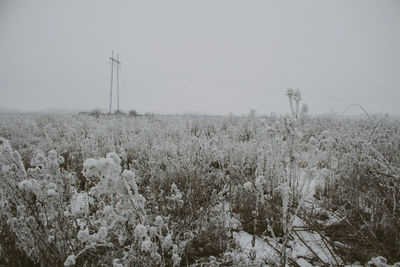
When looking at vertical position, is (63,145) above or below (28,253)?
above

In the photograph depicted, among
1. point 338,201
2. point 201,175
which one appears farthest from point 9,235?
point 338,201

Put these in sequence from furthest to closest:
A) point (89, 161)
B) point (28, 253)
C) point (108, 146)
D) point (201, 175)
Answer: point (108, 146) < point (201, 175) < point (28, 253) < point (89, 161)

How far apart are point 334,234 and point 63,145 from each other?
5.09m

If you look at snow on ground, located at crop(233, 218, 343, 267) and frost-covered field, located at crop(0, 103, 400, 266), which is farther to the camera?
snow on ground, located at crop(233, 218, 343, 267)

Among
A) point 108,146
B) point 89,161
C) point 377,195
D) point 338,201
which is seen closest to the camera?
point 89,161

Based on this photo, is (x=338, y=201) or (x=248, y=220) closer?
(x=248, y=220)

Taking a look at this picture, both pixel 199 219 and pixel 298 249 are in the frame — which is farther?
pixel 199 219

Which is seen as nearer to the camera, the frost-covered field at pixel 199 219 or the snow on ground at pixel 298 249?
the frost-covered field at pixel 199 219

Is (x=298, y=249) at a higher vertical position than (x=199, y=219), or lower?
lower

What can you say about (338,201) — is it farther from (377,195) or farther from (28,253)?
(28,253)

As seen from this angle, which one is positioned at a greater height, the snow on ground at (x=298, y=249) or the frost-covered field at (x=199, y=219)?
the frost-covered field at (x=199, y=219)

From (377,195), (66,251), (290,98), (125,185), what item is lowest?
(66,251)

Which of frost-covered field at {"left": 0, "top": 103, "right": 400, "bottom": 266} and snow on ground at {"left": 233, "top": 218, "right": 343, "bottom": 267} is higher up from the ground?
frost-covered field at {"left": 0, "top": 103, "right": 400, "bottom": 266}

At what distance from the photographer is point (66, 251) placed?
1.50 m
